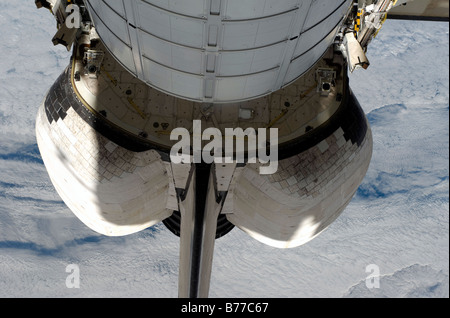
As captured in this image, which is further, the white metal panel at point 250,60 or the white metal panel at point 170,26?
the white metal panel at point 250,60

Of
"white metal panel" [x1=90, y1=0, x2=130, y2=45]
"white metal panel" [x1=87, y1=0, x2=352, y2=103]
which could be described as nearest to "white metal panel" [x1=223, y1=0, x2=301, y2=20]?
"white metal panel" [x1=87, y1=0, x2=352, y2=103]

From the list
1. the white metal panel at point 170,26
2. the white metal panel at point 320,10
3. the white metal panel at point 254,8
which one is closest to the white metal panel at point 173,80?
the white metal panel at point 170,26

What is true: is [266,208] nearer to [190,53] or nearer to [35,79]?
[190,53]

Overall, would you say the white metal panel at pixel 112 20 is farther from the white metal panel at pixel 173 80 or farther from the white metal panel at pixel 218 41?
the white metal panel at pixel 173 80

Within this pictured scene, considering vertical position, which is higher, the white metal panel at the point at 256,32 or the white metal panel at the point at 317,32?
the white metal panel at the point at 317,32

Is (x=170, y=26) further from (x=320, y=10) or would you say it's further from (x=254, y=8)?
(x=320, y=10)

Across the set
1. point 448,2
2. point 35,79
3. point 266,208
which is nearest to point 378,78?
point 448,2

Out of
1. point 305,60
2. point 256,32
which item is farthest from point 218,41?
point 305,60

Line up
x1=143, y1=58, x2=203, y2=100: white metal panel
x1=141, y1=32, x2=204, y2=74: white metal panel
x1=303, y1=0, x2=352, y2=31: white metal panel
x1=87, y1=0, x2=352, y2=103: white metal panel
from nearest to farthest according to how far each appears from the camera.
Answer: x1=87, y1=0, x2=352, y2=103: white metal panel → x1=303, y1=0, x2=352, y2=31: white metal panel → x1=141, y1=32, x2=204, y2=74: white metal panel → x1=143, y1=58, x2=203, y2=100: white metal panel

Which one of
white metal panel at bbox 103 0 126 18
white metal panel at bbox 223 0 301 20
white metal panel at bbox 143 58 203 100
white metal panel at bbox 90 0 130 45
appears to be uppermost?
white metal panel at bbox 90 0 130 45

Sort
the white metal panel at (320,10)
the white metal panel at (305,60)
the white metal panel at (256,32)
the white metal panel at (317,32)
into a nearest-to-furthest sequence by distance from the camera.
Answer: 1. the white metal panel at (256,32)
2. the white metal panel at (320,10)
3. the white metal panel at (317,32)
4. the white metal panel at (305,60)

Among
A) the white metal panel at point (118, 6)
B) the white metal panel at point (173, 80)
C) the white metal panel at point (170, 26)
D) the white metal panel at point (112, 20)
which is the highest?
the white metal panel at point (112, 20)

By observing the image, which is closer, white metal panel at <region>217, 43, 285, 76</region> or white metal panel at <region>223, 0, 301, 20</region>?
white metal panel at <region>223, 0, 301, 20</region>

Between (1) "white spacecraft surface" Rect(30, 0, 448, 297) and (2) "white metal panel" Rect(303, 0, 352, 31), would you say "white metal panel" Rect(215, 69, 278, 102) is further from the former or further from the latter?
(2) "white metal panel" Rect(303, 0, 352, 31)
